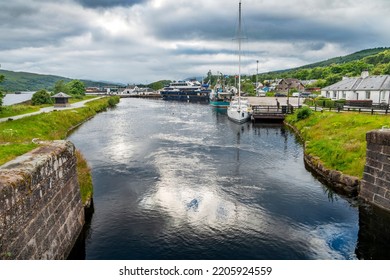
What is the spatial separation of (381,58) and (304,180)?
185m

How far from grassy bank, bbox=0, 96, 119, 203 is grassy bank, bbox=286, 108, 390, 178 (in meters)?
19.5

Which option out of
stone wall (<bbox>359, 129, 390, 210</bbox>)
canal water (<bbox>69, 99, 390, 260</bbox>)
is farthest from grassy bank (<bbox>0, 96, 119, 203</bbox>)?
stone wall (<bbox>359, 129, 390, 210</bbox>)

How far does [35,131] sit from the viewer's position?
34.2 m

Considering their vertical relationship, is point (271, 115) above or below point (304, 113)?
below

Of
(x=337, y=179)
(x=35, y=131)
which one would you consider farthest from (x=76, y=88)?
(x=337, y=179)

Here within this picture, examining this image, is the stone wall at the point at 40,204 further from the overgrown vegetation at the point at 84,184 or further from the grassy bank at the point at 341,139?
the grassy bank at the point at 341,139

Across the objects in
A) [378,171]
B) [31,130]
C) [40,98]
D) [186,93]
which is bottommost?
[378,171]

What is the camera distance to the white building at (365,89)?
2168 inches

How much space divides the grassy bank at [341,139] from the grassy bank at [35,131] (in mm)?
19498

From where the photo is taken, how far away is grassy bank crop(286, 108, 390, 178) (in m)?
23.1

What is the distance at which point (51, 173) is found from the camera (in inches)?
488

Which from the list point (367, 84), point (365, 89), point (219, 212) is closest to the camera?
point (219, 212)

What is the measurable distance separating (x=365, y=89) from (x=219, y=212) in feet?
179

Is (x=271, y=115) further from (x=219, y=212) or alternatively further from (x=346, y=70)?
(x=346, y=70)
